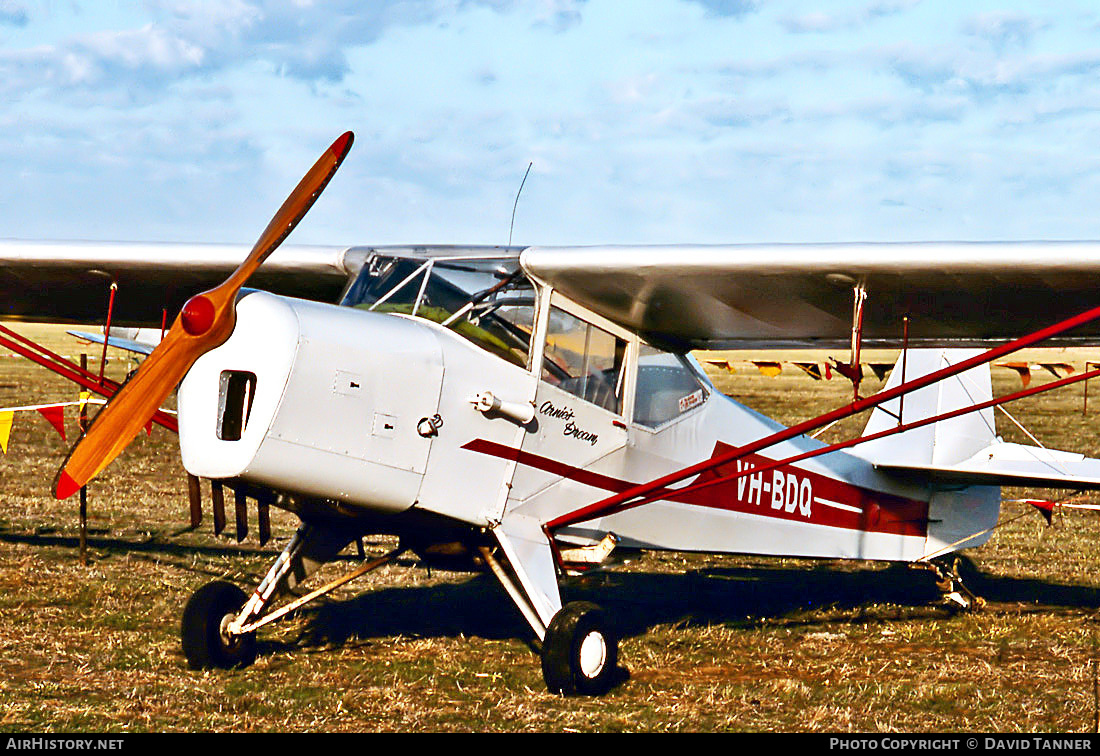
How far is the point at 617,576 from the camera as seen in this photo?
423 inches

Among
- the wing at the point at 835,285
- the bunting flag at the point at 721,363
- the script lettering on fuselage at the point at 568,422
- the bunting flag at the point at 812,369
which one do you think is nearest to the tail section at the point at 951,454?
the wing at the point at 835,285

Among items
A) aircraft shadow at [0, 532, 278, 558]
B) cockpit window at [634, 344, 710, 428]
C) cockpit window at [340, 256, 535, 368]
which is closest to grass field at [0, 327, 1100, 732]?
aircraft shadow at [0, 532, 278, 558]

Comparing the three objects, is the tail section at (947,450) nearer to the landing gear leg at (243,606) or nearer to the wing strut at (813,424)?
the wing strut at (813,424)

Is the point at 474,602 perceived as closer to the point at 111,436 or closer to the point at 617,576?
the point at 617,576

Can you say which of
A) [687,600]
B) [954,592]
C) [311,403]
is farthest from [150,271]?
[954,592]

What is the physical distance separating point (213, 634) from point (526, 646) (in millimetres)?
2030

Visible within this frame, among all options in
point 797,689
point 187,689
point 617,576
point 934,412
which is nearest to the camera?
point 187,689

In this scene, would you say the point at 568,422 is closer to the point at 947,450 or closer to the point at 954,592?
the point at 947,450

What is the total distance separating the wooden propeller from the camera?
5.31 metres

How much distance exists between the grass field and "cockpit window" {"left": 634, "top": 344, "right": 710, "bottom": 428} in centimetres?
154

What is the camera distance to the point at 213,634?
6.64 meters

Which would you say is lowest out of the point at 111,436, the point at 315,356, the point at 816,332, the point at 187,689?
the point at 187,689
